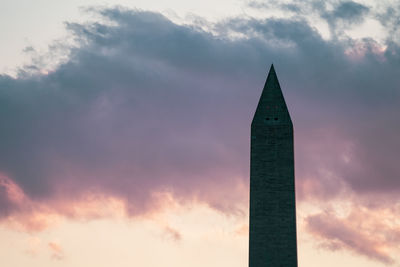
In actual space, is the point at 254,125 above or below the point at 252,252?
above

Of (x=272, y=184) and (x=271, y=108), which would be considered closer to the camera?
(x=272, y=184)

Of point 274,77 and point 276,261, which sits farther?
point 274,77

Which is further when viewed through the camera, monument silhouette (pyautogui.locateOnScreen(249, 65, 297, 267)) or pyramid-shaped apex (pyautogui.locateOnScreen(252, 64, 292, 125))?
pyramid-shaped apex (pyautogui.locateOnScreen(252, 64, 292, 125))

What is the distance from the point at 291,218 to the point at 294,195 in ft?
6.73

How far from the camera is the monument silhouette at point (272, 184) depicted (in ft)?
160

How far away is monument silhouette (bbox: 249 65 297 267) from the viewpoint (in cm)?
4891

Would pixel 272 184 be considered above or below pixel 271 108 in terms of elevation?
below

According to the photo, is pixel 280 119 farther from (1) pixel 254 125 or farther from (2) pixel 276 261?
(2) pixel 276 261

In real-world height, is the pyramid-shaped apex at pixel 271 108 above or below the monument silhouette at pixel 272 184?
Answer: above

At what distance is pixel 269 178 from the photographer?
51000 mm

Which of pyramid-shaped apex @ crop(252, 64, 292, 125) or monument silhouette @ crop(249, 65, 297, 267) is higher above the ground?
pyramid-shaped apex @ crop(252, 64, 292, 125)

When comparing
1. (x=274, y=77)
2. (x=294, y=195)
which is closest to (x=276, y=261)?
(x=294, y=195)

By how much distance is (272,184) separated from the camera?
50.8 m

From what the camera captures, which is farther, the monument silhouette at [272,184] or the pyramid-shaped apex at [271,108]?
the pyramid-shaped apex at [271,108]
